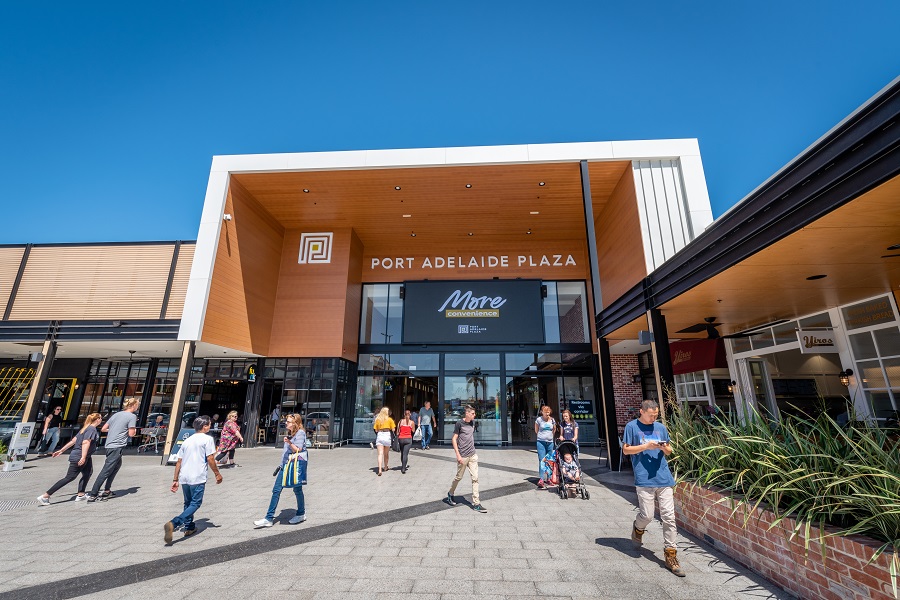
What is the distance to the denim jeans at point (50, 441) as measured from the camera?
12984 millimetres

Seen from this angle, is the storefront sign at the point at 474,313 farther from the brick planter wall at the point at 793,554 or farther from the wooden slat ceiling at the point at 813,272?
the brick planter wall at the point at 793,554

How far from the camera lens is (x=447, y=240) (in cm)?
1670

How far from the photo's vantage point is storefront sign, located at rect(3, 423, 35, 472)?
988cm

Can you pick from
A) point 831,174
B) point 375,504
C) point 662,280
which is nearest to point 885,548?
point 831,174

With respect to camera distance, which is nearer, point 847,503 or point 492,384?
point 847,503

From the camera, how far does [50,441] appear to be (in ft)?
43.4

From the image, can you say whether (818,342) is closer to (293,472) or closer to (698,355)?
(698,355)

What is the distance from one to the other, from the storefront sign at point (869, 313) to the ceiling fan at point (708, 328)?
7.60 ft

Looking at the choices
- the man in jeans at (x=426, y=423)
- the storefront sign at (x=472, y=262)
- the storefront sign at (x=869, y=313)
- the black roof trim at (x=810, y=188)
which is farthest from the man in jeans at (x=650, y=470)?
the storefront sign at (x=472, y=262)

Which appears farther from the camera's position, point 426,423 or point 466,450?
point 426,423

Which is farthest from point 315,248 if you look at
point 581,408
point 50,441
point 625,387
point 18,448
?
point 625,387

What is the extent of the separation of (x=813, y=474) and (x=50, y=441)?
20.0m

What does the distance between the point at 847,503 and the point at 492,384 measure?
40.9ft

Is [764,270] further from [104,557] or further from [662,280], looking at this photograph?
[104,557]
